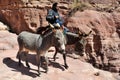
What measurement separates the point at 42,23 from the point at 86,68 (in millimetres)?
3010

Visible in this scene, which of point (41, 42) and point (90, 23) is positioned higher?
point (90, 23)

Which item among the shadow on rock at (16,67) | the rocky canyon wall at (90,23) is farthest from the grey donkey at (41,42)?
the rocky canyon wall at (90,23)

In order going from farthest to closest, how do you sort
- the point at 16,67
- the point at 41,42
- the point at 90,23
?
1. the point at 90,23
2. the point at 16,67
3. the point at 41,42

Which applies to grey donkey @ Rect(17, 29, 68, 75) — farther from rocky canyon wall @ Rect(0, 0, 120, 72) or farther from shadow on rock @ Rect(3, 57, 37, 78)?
rocky canyon wall @ Rect(0, 0, 120, 72)

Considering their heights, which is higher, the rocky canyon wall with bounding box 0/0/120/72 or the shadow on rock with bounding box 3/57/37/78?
the rocky canyon wall with bounding box 0/0/120/72

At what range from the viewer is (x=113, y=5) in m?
13.4

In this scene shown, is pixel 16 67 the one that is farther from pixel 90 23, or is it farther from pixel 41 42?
pixel 90 23

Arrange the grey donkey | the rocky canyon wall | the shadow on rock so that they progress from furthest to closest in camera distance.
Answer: the rocky canyon wall < the shadow on rock < the grey donkey

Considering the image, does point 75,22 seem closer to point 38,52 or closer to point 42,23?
point 42,23

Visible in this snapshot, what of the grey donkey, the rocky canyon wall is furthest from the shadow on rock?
the rocky canyon wall

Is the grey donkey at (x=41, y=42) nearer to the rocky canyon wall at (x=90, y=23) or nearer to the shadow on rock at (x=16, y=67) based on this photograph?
the shadow on rock at (x=16, y=67)

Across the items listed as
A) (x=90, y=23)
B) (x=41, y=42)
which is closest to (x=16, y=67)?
(x=41, y=42)

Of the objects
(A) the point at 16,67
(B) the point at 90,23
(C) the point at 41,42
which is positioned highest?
(B) the point at 90,23

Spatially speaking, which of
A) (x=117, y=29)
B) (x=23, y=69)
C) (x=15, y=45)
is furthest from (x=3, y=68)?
(x=117, y=29)
